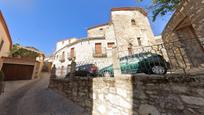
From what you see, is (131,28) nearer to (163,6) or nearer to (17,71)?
(163,6)

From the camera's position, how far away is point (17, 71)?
12141mm

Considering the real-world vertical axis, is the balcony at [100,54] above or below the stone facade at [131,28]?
below

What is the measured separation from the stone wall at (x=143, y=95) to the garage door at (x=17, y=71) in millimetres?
10382

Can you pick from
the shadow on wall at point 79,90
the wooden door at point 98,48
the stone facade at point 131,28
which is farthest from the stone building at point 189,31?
the wooden door at point 98,48

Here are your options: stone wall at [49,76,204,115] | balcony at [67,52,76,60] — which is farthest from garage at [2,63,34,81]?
stone wall at [49,76,204,115]

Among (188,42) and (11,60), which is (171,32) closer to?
(188,42)

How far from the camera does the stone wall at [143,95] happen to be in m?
2.51

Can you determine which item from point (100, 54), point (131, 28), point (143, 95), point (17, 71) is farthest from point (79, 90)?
point (131, 28)

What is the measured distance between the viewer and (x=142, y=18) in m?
19.7

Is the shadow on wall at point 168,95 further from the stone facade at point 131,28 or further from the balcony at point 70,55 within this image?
the balcony at point 70,55

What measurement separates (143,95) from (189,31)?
5.20 metres

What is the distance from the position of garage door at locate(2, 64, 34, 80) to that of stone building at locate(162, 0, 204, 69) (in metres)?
14.3

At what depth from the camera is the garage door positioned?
37.3 ft

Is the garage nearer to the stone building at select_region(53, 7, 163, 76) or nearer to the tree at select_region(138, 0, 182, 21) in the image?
the stone building at select_region(53, 7, 163, 76)
